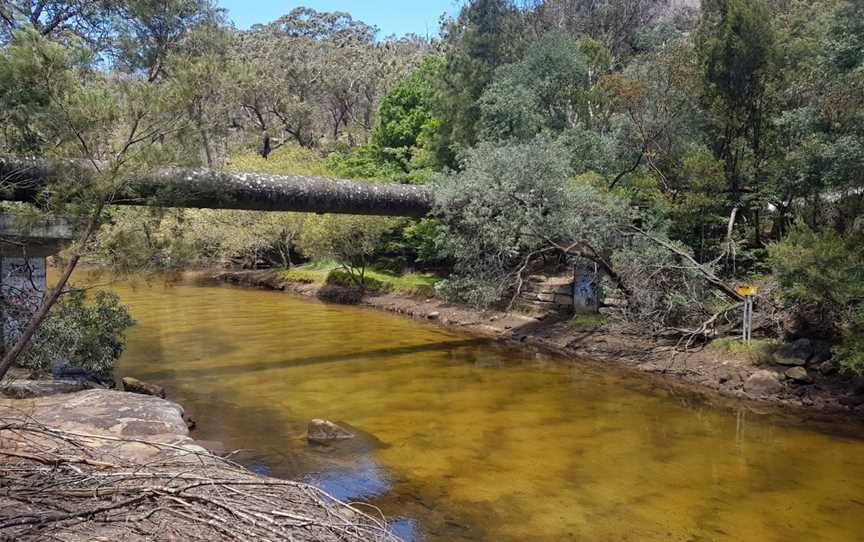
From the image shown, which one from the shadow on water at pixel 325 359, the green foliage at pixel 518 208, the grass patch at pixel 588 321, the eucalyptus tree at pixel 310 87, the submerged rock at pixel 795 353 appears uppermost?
the eucalyptus tree at pixel 310 87

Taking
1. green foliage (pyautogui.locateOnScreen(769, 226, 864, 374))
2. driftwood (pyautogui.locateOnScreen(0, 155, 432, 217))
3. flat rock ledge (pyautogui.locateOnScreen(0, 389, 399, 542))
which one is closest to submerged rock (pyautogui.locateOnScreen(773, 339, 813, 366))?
green foliage (pyautogui.locateOnScreen(769, 226, 864, 374))

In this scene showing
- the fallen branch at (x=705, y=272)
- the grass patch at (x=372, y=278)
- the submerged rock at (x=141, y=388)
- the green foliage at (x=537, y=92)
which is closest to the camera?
the submerged rock at (x=141, y=388)

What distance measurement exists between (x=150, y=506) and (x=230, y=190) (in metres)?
9.60

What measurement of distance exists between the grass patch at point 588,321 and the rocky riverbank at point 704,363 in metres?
0.14

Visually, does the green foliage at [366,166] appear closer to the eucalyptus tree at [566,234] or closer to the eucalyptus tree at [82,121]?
the eucalyptus tree at [566,234]

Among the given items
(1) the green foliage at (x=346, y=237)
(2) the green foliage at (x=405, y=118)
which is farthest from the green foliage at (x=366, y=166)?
(1) the green foliage at (x=346, y=237)

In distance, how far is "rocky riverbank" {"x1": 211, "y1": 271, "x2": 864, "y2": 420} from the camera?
12.2 meters

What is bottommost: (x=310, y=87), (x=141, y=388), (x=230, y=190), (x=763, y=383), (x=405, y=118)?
(x=763, y=383)

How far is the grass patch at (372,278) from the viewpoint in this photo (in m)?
25.4

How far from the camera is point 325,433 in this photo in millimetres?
10234

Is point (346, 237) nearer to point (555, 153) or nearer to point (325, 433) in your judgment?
point (555, 153)

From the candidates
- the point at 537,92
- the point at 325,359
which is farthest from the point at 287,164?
the point at 325,359

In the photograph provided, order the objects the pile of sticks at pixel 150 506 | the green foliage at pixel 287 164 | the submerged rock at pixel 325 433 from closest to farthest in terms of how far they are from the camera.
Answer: the pile of sticks at pixel 150 506 < the submerged rock at pixel 325 433 < the green foliage at pixel 287 164

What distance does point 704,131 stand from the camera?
18.6 meters
